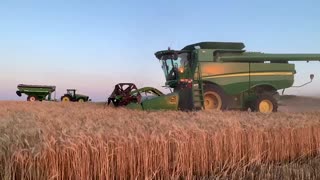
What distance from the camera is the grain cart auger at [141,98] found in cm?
1313

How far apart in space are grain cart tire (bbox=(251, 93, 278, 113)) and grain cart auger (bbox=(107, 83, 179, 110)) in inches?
128

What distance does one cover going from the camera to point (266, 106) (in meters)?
14.6

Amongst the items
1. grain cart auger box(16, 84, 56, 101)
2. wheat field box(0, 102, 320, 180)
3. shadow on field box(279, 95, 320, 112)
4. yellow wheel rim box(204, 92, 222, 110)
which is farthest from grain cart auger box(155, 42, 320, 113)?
grain cart auger box(16, 84, 56, 101)

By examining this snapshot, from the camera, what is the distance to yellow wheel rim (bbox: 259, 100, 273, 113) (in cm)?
1451

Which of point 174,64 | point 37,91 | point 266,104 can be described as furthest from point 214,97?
point 37,91

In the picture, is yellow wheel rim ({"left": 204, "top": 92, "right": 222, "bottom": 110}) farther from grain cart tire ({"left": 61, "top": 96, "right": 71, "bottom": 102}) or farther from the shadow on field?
grain cart tire ({"left": 61, "top": 96, "right": 71, "bottom": 102})

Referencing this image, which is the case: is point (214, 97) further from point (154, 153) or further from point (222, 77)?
point (154, 153)

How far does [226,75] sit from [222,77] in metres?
0.18

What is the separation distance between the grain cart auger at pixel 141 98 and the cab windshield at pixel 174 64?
0.83m

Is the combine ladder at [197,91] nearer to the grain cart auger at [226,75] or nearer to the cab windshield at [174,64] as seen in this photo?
the grain cart auger at [226,75]

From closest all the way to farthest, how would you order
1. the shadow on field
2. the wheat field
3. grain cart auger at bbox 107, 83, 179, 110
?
the wheat field
grain cart auger at bbox 107, 83, 179, 110
the shadow on field

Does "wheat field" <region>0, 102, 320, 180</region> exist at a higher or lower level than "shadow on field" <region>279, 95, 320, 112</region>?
lower

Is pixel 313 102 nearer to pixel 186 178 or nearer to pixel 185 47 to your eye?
pixel 185 47

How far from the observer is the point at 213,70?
14.1 meters
